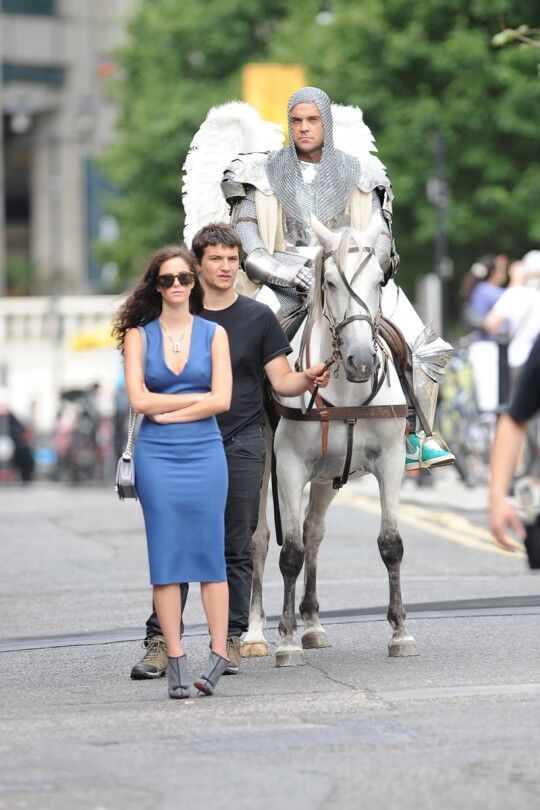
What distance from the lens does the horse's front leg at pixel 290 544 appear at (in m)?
9.78

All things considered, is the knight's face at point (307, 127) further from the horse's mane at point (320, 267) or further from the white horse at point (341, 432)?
the horse's mane at point (320, 267)

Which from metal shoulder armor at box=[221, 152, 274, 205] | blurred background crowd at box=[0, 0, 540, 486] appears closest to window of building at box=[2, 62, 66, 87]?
blurred background crowd at box=[0, 0, 540, 486]

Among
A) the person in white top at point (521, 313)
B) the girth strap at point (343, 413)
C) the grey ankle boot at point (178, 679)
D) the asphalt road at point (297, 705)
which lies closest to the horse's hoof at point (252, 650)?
the asphalt road at point (297, 705)

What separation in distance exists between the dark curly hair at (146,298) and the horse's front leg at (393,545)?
1.43 metres

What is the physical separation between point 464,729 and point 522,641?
257 centimetres

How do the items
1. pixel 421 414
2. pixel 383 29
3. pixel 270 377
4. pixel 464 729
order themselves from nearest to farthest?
pixel 464 729 → pixel 270 377 → pixel 421 414 → pixel 383 29

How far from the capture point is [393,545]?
10.1 meters

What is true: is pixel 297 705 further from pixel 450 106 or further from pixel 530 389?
pixel 450 106

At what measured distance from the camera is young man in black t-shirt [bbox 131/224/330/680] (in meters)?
9.65

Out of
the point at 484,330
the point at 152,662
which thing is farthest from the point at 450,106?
the point at 152,662

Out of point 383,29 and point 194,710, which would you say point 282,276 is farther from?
point 383,29

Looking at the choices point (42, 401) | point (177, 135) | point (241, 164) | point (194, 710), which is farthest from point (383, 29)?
point (194, 710)

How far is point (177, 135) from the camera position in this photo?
53.5 meters

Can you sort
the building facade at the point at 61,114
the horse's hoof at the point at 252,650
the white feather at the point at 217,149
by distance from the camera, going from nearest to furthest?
the horse's hoof at the point at 252,650 < the white feather at the point at 217,149 < the building facade at the point at 61,114
